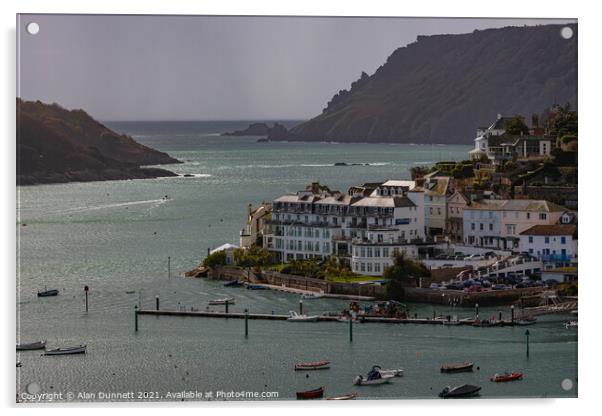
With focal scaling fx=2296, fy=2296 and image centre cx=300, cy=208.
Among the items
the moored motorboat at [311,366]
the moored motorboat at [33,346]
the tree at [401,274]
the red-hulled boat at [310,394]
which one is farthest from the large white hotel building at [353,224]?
the red-hulled boat at [310,394]

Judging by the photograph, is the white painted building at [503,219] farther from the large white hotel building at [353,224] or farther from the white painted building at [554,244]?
the large white hotel building at [353,224]

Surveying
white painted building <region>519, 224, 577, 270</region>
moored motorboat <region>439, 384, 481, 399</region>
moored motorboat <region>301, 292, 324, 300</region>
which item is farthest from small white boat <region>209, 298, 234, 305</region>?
moored motorboat <region>439, 384, 481, 399</region>

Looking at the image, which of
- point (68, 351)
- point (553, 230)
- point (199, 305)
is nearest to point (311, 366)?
point (68, 351)

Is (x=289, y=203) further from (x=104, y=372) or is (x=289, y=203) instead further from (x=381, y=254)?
(x=104, y=372)

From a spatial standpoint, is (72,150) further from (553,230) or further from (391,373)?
(391,373)

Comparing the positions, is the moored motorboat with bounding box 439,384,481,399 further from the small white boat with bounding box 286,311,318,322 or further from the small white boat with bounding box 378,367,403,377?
the small white boat with bounding box 286,311,318,322
